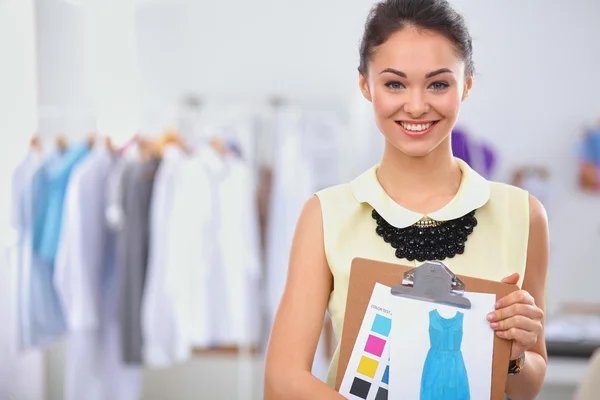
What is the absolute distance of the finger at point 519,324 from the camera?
99 centimetres

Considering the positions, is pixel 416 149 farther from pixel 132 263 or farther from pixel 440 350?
pixel 132 263

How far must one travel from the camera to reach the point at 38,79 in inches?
117

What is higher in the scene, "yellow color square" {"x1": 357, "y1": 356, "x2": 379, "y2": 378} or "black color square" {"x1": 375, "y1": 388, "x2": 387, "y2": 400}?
"yellow color square" {"x1": 357, "y1": 356, "x2": 379, "y2": 378}

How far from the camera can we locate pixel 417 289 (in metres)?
1.03

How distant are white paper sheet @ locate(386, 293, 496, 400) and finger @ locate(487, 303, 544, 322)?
17 mm

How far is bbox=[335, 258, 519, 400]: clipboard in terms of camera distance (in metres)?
1.01

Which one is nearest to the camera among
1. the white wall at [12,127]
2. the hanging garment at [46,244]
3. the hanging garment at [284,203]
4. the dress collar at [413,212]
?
the dress collar at [413,212]

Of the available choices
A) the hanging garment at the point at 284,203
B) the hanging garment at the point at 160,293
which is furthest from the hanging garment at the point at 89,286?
the hanging garment at the point at 284,203

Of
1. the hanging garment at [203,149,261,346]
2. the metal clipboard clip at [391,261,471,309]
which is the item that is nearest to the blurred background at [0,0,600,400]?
the hanging garment at [203,149,261,346]

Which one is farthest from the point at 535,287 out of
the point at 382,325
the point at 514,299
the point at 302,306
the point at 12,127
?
the point at 12,127

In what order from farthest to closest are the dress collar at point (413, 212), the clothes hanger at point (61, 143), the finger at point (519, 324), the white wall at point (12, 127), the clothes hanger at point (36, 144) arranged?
A: the clothes hanger at point (61, 143), the clothes hanger at point (36, 144), the white wall at point (12, 127), the dress collar at point (413, 212), the finger at point (519, 324)

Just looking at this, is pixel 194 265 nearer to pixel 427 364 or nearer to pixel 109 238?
pixel 109 238

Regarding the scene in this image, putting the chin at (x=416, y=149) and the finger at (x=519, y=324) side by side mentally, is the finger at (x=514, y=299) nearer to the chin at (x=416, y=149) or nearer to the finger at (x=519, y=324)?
the finger at (x=519, y=324)

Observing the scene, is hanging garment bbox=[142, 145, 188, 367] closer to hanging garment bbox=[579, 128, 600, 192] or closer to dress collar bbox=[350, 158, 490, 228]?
dress collar bbox=[350, 158, 490, 228]
